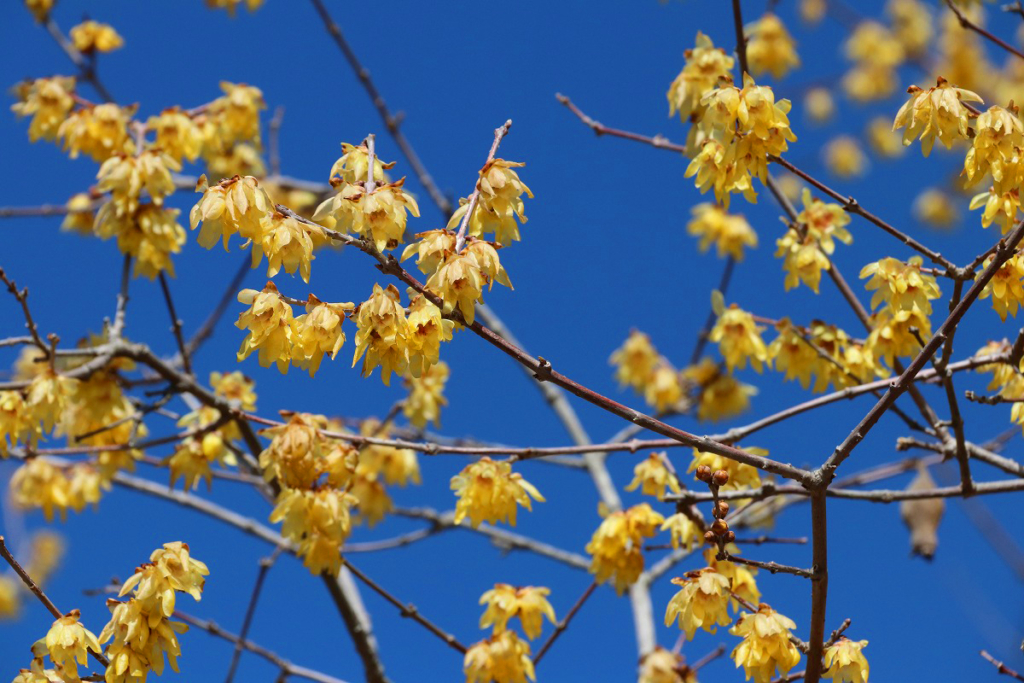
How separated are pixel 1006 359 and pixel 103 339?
145 inches

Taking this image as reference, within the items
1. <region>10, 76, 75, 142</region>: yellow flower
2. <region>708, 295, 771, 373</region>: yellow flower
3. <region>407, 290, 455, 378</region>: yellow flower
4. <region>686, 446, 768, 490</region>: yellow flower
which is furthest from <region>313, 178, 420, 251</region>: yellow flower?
<region>10, 76, 75, 142</region>: yellow flower

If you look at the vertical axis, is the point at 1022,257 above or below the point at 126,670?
above

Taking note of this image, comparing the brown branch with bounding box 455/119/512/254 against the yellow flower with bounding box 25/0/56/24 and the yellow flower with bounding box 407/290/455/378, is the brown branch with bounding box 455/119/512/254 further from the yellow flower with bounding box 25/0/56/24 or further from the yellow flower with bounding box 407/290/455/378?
the yellow flower with bounding box 25/0/56/24

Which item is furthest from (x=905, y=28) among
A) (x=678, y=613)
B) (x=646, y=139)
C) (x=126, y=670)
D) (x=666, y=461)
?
(x=126, y=670)

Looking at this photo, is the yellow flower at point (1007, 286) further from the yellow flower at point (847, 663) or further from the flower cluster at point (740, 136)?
the yellow flower at point (847, 663)

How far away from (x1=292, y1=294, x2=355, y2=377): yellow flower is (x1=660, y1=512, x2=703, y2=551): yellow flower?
1.52m

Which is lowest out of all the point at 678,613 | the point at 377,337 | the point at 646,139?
the point at 678,613

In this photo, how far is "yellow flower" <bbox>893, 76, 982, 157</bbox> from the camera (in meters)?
2.88

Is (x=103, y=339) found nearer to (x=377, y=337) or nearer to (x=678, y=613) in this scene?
(x=377, y=337)

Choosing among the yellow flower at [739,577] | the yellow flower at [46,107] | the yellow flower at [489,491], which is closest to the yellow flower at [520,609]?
the yellow flower at [489,491]

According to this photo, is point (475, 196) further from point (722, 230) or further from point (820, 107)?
point (820, 107)

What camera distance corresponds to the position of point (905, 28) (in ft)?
40.0

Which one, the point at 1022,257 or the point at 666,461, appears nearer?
the point at 1022,257

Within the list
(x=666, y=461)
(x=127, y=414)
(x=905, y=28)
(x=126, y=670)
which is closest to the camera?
(x=126, y=670)
